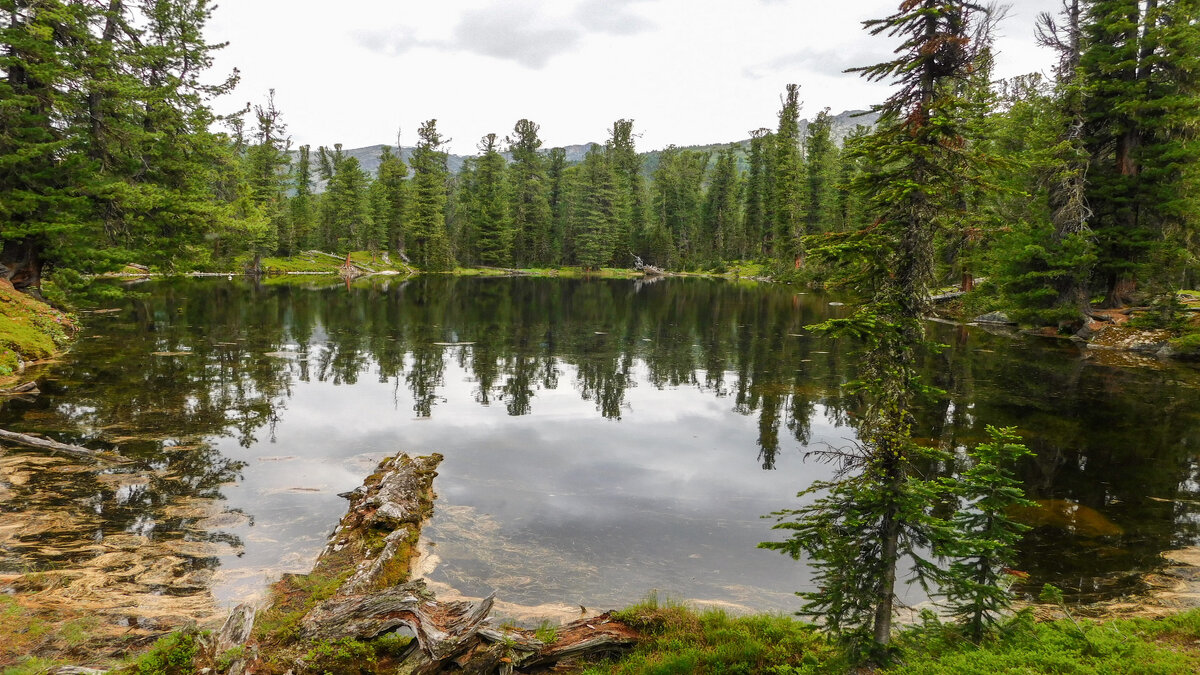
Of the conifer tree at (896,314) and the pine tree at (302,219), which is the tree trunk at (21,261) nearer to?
the conifer tree at (896,314)

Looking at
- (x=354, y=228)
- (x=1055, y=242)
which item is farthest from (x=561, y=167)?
(x=1055, y=242)

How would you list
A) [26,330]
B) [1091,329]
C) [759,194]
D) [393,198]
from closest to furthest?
1. [26,330]
2. [1091,329]
3. [393,198]
4. [759,194]

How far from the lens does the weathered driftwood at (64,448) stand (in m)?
12.5

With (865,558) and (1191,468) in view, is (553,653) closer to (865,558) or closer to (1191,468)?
(865,558)

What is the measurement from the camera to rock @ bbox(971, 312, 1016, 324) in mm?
40188

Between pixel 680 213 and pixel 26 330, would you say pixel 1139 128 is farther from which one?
pixel 680 213

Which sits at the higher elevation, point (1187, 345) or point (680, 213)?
point (680, 213)

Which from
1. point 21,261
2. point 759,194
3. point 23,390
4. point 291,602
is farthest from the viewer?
point 759,194

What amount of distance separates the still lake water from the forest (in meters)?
0.60

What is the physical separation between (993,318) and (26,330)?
51.6 metres

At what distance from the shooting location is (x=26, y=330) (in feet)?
70.5

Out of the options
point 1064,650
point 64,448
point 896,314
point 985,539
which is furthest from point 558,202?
point 1064,650

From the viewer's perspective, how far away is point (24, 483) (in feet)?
36.2

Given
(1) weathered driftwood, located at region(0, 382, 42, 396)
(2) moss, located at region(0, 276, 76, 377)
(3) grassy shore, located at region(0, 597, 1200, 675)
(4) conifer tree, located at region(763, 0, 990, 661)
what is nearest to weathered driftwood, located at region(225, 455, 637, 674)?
(3) grassy shore, located at region(0, 597, 1200, 675)
